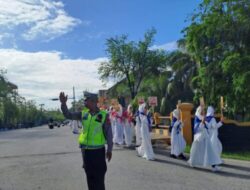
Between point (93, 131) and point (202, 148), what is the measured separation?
6806 millimetres

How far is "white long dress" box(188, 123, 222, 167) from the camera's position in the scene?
13227 mm

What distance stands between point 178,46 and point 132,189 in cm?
3773

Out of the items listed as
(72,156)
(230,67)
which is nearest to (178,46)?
(230,67)

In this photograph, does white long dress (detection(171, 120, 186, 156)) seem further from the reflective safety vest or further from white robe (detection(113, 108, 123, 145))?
the reflective safety vest

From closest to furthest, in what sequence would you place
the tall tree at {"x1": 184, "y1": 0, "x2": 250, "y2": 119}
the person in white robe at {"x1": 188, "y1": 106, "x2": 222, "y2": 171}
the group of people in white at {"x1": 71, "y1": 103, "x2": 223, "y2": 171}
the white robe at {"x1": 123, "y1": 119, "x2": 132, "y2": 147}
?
the person in white robe at {"x1": 188, "y1": 106, "x2": 222, "y2": 171}, the group of people in white at {"x1": 71, "y1": 103, "x2": 223, "y2": 171}, the white robe at {"x1": 123, "y1": 119, "x2": 132, "y2": 147}, the tall tree at {"x1": 184, "y1": 0, "x2": 250, "y2": 119}

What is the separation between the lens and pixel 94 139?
7.30 metres

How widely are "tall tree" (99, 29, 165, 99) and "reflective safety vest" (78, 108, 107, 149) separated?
50.2 m

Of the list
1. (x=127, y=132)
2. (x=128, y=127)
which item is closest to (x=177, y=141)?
(x=127, y=132)

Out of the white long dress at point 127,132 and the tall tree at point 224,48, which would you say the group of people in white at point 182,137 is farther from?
the tall tree at point 224,48

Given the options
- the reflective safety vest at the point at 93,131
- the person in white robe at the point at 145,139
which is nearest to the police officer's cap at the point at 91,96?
the reflective safety vest at the point at 93,131

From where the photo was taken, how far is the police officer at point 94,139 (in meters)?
7.22

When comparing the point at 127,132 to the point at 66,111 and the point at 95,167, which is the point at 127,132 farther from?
the point at 95,167

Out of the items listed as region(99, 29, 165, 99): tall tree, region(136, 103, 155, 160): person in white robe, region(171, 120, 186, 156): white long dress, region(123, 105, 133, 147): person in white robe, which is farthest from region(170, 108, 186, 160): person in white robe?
region(99, 29, 165, 99): tall tree

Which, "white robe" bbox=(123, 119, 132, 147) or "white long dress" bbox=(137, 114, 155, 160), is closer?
"white long dress" bbox=(137, 114, 155, 160)
